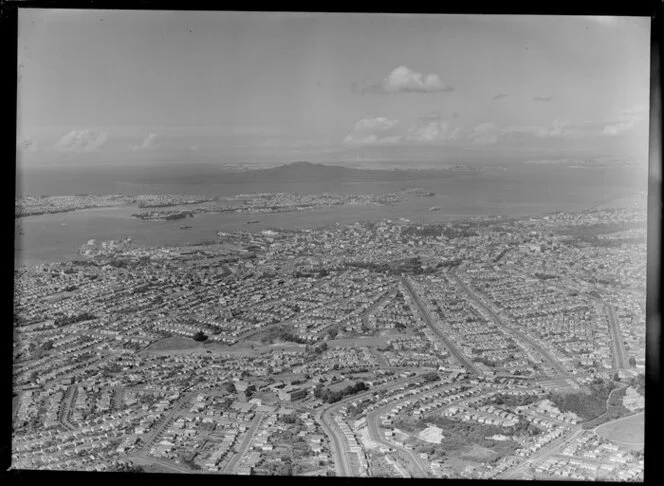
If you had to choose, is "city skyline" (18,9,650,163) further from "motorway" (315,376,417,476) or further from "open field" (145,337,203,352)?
"motorway" (315,376,417,476)

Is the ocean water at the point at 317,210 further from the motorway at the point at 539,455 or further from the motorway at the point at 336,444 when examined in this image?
the motorway at the point at 539,455

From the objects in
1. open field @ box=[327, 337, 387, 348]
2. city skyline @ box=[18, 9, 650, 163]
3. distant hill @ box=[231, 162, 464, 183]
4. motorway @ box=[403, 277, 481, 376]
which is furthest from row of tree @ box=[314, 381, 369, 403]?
city skyline @ box=[18, 9, 650, 163]

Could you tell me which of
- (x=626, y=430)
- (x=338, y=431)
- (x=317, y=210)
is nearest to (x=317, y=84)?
(x=317, y=210)

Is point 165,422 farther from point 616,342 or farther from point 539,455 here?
point 616,342

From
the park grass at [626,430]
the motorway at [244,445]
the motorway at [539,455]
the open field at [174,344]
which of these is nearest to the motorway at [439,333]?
the motorway at [539,455]

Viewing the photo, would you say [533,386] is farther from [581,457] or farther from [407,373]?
[407,373]

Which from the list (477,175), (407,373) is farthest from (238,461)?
(477,175)
